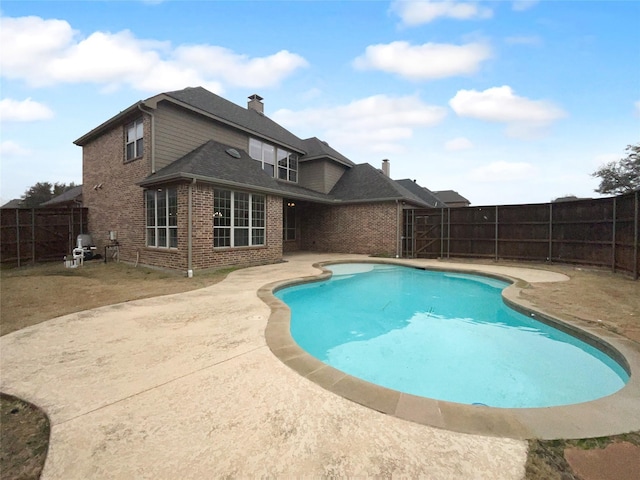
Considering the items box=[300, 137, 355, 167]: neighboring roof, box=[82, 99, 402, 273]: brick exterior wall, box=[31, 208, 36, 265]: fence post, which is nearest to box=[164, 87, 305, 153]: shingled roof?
box=[300, 137, 355, 167]: neighboring roof

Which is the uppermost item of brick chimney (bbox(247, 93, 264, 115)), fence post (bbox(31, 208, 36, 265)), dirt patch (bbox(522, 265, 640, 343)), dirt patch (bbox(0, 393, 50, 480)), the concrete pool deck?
brick chimney (bbox(247, 93, 264, 115))

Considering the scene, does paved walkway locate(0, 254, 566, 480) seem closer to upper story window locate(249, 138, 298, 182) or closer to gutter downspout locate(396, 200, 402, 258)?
gutter downspout locate(396, 200, 402, 258)

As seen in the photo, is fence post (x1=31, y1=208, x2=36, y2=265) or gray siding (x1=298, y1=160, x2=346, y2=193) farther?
gray siding (x1=298, y1=160, x2=346, y2=193)

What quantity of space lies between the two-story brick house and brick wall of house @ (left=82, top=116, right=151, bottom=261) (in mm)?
41

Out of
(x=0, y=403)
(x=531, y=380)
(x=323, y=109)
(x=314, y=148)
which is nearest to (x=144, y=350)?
(x=0, y=403)

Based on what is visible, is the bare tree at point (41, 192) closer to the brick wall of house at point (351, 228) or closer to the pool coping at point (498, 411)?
the brick wall of house at point (351, 228)

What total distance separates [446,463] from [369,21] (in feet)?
38.8

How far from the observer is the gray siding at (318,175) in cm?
1681

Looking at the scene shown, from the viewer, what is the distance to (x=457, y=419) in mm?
2029

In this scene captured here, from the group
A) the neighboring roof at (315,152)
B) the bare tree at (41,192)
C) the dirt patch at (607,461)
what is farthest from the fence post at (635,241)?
the bare tree at (41,192)

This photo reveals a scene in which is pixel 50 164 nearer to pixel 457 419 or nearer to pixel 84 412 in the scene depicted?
pixel 84 412

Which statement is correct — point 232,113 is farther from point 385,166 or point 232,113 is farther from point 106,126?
point 385,166

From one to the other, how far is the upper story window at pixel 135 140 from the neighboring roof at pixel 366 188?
382 inches

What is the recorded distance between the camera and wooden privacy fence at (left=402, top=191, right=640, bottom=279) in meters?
8.54
